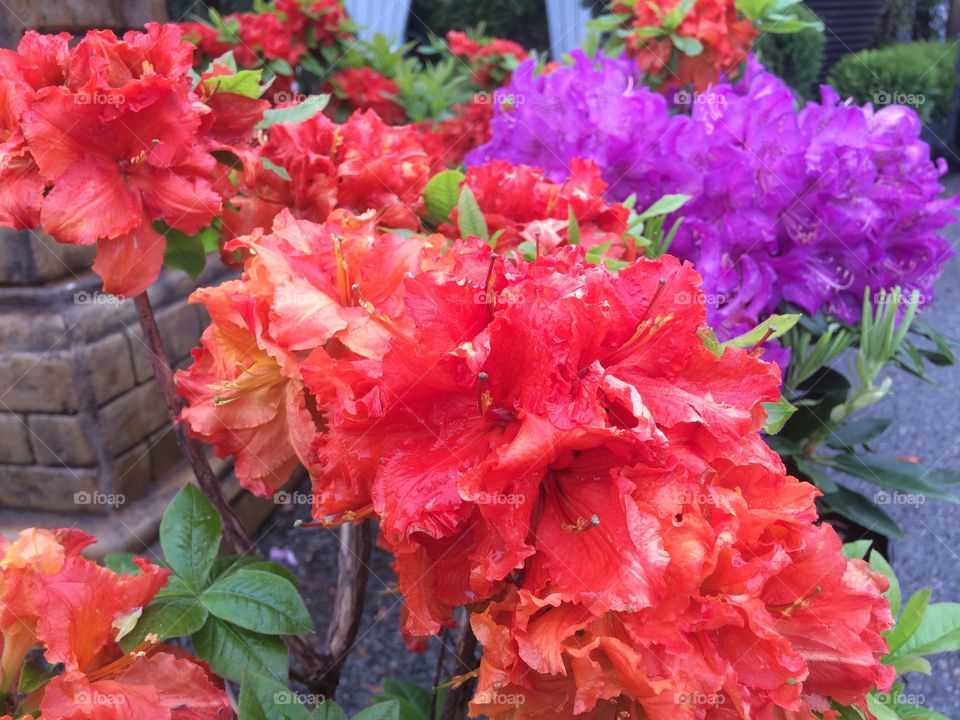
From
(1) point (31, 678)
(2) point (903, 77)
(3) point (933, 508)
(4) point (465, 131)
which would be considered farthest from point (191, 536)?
(2) point (903, 77)

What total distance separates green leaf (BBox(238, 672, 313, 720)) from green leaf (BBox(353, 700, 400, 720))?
6 centimetres

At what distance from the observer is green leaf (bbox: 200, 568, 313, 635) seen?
84 cm

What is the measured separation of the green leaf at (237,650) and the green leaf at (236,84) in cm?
59

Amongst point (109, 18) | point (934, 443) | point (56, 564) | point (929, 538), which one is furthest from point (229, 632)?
point (934, 443)

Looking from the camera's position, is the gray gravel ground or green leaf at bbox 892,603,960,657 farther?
the gray gravel ground

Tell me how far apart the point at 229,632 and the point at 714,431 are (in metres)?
0.60

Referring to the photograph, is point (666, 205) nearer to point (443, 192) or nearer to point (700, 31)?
point (443, 192)

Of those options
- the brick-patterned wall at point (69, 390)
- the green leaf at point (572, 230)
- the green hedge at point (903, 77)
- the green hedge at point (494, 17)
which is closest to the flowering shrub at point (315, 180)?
the green leaf at point (572, 230)

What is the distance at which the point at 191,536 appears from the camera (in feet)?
3.05

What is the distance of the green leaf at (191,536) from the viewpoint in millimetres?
907

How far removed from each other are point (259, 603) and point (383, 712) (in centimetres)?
19

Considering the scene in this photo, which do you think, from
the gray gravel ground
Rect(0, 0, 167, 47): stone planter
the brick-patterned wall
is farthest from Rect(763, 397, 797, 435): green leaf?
Rect(0, 0, 167, 47): stone planter

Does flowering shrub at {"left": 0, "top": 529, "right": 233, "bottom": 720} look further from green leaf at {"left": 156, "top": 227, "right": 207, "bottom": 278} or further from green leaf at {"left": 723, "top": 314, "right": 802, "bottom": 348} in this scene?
green leaf at {"left": 723, "top": 314, "right": 802, "bottom": 348}

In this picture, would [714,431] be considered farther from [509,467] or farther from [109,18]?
[109,18]
